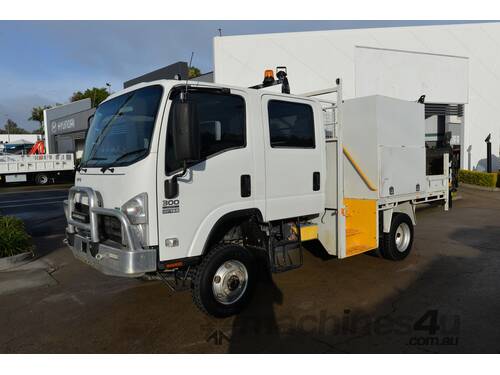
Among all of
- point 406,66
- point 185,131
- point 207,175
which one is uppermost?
point 406,66

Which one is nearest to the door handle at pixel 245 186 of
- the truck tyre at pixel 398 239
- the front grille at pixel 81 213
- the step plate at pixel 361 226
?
the front grille at pixel 81 213

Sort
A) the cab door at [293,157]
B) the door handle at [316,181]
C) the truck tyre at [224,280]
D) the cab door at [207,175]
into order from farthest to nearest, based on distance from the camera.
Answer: the door handle at [316,181] < the cab door at [293,157] < the truck tyre at [224,280] < the cab door at [207,175]

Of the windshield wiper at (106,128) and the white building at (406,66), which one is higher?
Answer: the white building at (406,66)

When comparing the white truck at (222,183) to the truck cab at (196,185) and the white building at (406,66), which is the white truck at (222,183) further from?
the white building at (406,66)

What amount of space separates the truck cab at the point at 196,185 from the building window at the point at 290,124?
0.01m

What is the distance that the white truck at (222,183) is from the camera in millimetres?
3885

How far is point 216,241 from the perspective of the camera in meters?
4.68

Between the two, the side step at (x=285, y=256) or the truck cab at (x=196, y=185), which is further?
the side step at (x=285, y=256)

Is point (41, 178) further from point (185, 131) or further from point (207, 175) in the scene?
point (185, 131)

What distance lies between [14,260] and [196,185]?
4692mm

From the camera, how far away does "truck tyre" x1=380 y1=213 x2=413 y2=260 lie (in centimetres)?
651

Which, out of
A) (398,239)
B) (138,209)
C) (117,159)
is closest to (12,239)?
(117,159)

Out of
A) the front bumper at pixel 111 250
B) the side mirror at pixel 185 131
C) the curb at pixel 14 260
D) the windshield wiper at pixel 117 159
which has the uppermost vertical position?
the side mirror at pixel 185 131

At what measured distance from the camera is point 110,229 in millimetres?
4211
